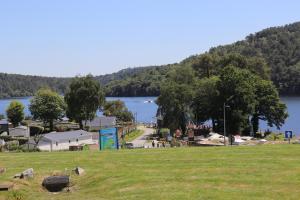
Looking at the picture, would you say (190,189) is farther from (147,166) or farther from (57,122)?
(57,122)

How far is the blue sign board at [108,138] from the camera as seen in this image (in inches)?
1590

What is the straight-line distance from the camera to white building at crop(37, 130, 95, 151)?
2849 inches

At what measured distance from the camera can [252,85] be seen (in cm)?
8538

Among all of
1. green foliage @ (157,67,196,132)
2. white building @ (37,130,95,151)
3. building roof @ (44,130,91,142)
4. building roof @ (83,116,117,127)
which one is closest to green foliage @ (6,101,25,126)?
building roof @ (83,116,117,127)

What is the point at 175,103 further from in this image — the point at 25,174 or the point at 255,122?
the point at 25,174

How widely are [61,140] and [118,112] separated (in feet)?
194

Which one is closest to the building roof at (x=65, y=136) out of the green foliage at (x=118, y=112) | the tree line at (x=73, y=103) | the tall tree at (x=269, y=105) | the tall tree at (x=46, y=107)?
the tree line at (x=73, y=103)

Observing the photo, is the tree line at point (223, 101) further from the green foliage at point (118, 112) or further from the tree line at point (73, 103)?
the green foliage at point (118, 112)

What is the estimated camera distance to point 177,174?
20656 millimetres

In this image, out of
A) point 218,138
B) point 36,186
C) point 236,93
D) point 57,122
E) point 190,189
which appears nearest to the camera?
point 190,189

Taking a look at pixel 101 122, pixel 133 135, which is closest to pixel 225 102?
pixel 133 135

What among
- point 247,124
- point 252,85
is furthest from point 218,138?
point 252,85

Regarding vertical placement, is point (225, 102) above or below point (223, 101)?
below

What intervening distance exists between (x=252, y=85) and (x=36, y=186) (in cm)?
6832
